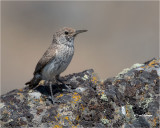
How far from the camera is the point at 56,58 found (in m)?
7.10

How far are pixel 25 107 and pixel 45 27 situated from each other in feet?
62.5

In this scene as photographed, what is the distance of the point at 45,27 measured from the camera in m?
24.9

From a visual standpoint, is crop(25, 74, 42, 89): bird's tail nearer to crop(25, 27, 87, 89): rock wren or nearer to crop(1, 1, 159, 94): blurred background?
crop(25, 27, 87, 89): rock wren

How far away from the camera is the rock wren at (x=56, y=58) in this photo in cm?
712

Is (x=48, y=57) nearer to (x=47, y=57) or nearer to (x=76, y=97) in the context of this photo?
(x=47, y=57)

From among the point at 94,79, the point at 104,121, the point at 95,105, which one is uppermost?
the point at 94,79

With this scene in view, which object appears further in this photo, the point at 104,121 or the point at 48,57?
the point at 48,57

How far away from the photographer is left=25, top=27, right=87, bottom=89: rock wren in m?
7.12

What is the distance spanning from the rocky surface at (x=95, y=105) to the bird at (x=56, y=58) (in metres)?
0.50

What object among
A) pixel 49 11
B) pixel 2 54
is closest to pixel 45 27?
pixel 49 11

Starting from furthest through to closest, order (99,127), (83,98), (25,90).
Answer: (25,90), (83,98), (99,127)

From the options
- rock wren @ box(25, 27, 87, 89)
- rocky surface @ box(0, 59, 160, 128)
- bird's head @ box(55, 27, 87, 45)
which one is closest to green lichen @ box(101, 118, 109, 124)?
rocky surface @ box(0, 59, 160, 128)

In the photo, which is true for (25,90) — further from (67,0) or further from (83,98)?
(67,0)

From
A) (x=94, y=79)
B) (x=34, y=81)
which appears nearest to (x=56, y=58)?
(x=34, y=81)
